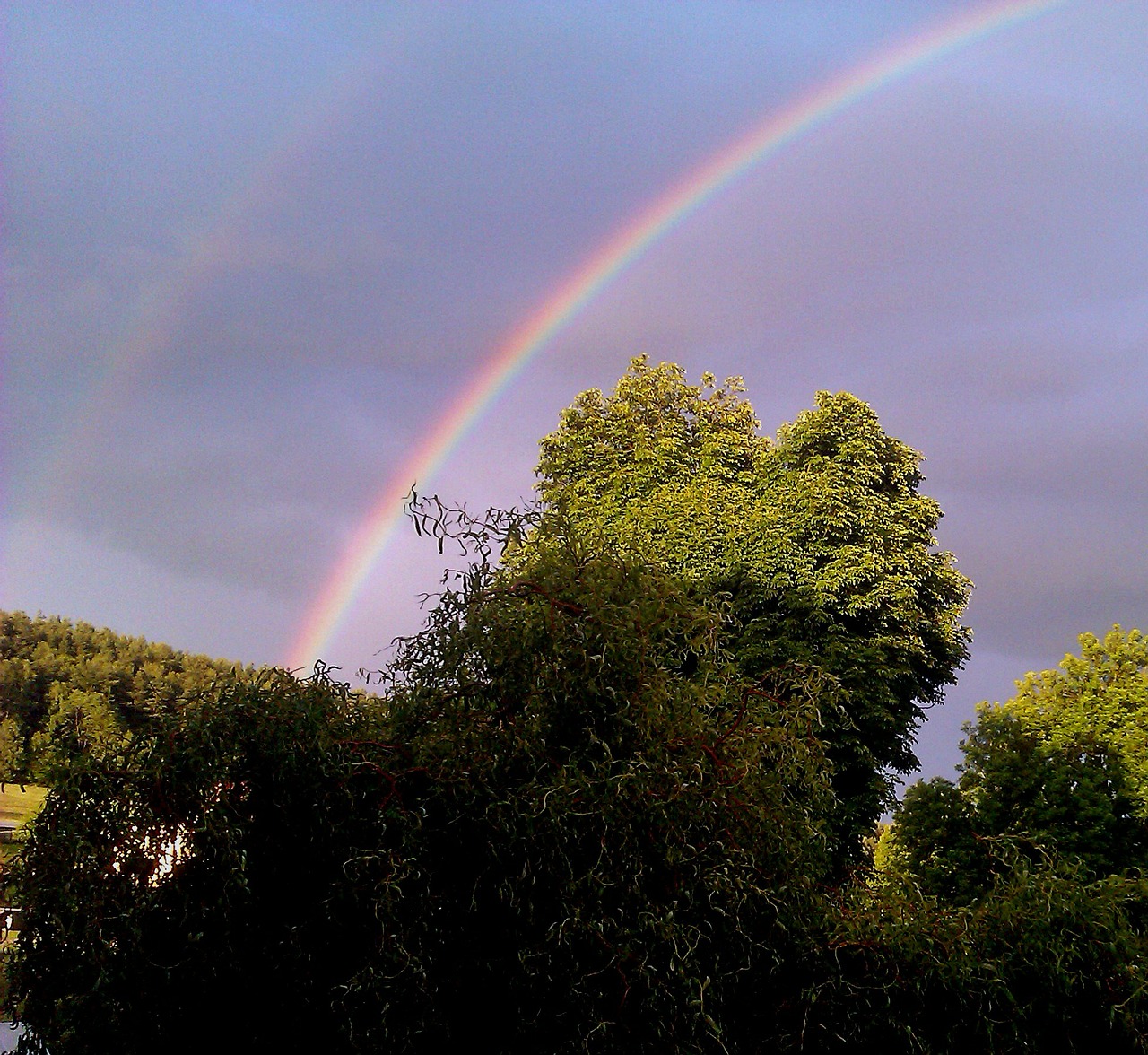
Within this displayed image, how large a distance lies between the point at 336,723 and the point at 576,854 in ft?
4.38

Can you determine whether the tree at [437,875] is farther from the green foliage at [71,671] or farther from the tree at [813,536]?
the green foliage at [71,671]

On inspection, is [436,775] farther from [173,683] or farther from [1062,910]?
[173,683]

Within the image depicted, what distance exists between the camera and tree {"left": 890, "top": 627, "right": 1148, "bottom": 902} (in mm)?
17969

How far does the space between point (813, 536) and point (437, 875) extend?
15.4 m

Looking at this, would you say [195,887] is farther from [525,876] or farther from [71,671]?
[71,671]

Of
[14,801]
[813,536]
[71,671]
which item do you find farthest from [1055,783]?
[71,671]

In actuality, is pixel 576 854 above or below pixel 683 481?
below

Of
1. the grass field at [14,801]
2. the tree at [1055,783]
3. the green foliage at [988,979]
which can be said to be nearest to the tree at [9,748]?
the grass field at [14,801]

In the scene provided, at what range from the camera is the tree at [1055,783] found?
1797 centimetres

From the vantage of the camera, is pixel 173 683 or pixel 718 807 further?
pixel 173 683

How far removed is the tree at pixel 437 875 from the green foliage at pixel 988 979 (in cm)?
30

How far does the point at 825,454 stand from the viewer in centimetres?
2161

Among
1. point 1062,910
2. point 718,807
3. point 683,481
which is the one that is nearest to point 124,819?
point 718,807

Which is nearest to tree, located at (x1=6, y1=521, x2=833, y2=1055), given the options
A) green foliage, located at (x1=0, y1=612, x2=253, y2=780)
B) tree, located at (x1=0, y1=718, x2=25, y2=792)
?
tree, located at (x1=0, y1=718, x2=25, y2=792)
